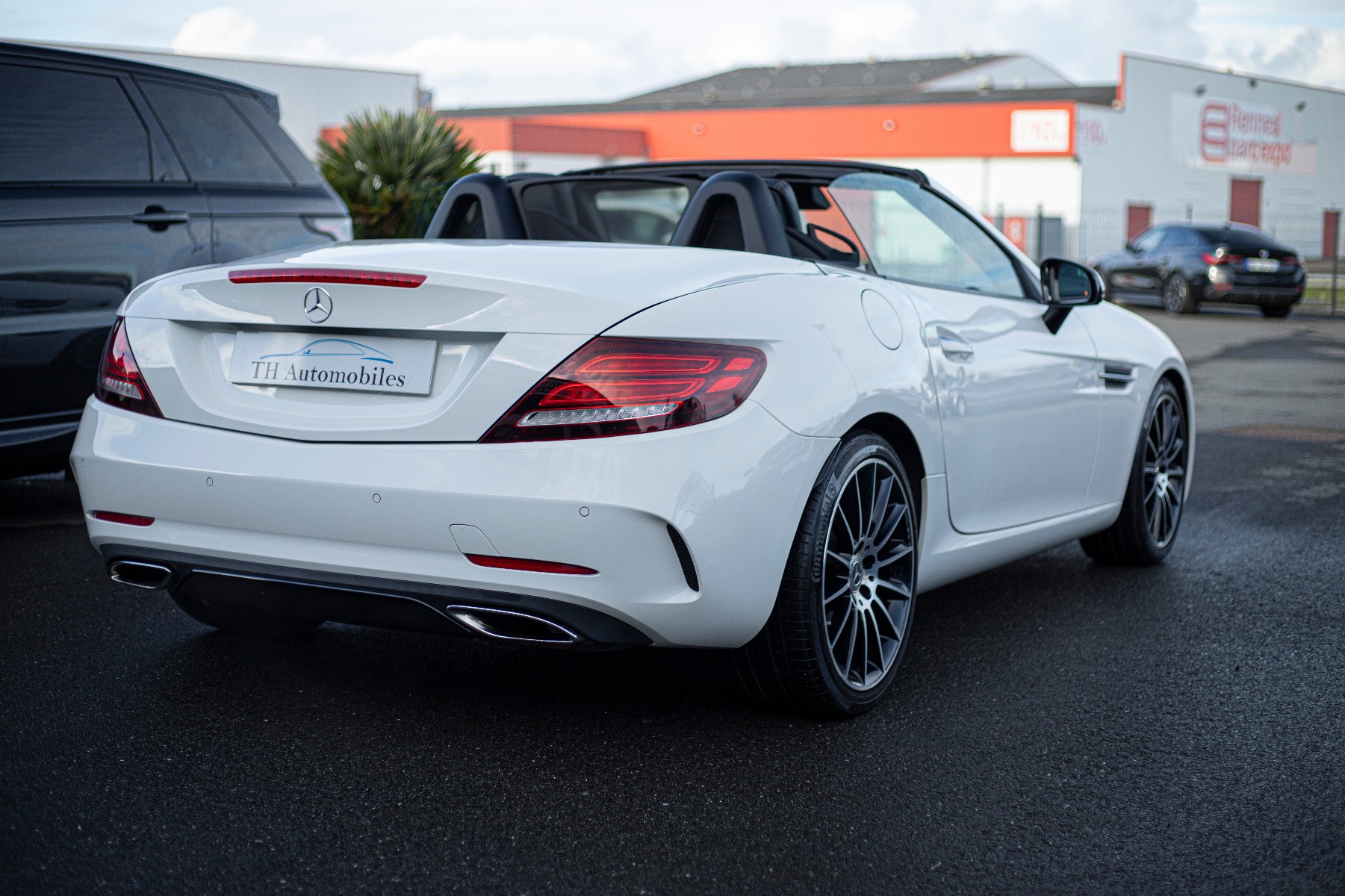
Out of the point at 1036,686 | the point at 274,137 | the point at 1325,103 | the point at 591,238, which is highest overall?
the point at 1325,103

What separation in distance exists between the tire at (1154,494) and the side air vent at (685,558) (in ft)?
8.92

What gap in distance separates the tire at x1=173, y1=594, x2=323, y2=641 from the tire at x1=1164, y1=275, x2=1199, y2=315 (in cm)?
2161

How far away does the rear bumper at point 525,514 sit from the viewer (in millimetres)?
3035

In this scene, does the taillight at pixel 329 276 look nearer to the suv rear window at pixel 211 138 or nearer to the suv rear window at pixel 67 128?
the suv rear window at pixel 67 128

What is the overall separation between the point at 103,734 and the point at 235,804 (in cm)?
62

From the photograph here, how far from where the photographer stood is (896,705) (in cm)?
383

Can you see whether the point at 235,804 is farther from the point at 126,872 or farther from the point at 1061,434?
the point at 1061,434

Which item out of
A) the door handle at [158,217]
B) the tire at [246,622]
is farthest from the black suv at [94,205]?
the tire at [246,622]

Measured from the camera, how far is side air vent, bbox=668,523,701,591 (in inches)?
121

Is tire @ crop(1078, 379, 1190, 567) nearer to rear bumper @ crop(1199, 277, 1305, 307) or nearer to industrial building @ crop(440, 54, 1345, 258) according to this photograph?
rear bumper @ crop(1199, 277, 1305, 307)

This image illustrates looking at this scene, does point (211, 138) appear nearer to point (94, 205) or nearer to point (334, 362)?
point (94, 205)

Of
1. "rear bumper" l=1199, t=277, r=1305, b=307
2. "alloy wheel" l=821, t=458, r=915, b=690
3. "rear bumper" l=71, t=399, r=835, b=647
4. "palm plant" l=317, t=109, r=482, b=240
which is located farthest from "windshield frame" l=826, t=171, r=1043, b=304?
"rear bumper" l=1199, t=277, r=1305, b=307

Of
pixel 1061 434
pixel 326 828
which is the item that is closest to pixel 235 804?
pixel 326 828

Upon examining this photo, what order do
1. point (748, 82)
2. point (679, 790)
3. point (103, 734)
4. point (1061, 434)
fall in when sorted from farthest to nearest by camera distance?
point (748, 82)
point (1061, 434)
point (103, 734)
point (679, 790)
